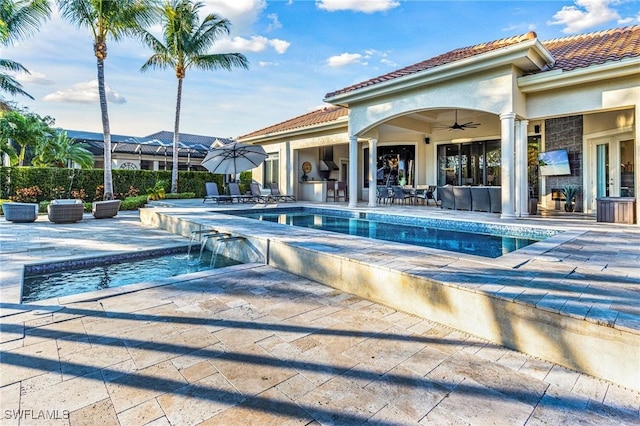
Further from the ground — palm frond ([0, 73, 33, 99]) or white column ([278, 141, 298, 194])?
palm frond ([0, 73, 33, 99])

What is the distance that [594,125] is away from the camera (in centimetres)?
1095

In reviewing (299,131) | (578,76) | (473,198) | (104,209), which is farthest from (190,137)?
(578,76)

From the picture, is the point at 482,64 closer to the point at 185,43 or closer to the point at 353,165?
the point at 353,165

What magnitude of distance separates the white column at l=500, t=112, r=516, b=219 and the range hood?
34.5 feet

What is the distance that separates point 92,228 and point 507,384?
10.4m

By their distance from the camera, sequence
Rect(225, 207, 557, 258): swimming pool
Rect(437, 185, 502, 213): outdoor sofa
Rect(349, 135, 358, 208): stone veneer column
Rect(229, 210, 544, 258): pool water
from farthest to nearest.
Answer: Rect(349, 135, 358, 208): stone veneer column → Rect(437, 185, 502, 213): outdoor sofa → Rect(225, 207, 557, 258): swimming pool → Rect(229, 210, 544, 258): pool water

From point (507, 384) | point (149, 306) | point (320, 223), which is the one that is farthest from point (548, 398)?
point (320, 223)

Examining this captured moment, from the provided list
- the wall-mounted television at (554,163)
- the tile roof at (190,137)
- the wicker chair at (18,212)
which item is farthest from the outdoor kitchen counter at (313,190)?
the tile roof at (190,137)

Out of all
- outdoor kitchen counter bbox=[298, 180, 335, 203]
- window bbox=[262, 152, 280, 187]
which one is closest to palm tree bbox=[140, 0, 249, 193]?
window bbox=[262, 152, 280, 187]

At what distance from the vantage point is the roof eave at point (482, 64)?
7.98 m

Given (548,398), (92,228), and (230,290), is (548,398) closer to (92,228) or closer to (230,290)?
(230,290)

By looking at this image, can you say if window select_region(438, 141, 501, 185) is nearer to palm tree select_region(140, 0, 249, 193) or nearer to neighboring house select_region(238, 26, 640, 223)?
neighboring house select_region(238, 26, 640, 223)

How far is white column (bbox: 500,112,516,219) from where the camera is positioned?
8617 mm

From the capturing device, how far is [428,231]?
8.66 metres
